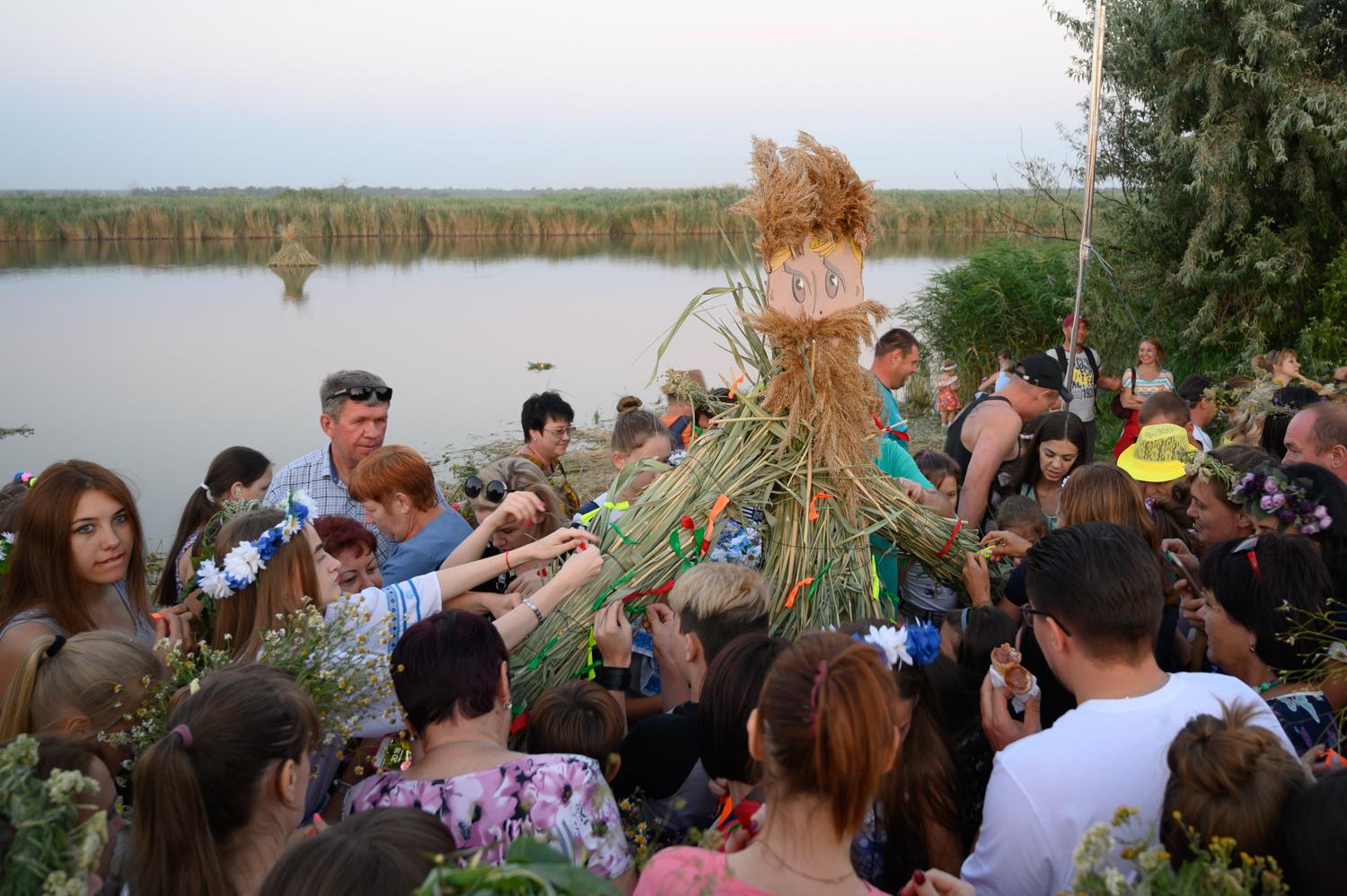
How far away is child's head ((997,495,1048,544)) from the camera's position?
3453mm

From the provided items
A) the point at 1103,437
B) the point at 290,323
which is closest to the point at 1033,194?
the point at 1103,437

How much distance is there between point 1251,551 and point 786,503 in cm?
125

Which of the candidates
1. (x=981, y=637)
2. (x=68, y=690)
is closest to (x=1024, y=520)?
(x=981, y=637)

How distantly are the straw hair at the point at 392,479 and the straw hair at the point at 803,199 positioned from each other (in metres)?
1.50

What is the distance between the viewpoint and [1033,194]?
10289mm

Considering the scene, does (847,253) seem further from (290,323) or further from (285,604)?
(290,323)

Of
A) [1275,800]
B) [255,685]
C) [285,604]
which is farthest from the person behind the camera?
[285,604]

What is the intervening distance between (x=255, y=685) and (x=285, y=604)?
0.66 metres

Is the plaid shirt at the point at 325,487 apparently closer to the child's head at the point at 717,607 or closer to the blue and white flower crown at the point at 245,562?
the blue and white flower crown at the point at 245,562

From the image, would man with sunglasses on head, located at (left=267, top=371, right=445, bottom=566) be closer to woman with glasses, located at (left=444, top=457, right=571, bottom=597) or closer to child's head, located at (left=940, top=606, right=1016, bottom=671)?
woman with glasses, located at (left=444, top=457, right=571, bottom=597)

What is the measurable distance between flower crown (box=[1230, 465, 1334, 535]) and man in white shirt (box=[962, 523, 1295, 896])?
97cm

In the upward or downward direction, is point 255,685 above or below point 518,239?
below

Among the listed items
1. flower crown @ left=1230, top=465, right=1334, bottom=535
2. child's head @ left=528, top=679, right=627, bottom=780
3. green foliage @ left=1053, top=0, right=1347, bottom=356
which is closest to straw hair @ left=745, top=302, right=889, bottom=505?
child's head @ left=528, top=679, right=627, bottom=780

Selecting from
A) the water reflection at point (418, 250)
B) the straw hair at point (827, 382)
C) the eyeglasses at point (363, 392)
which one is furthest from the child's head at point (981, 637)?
the water reflection at point (418, 250)
